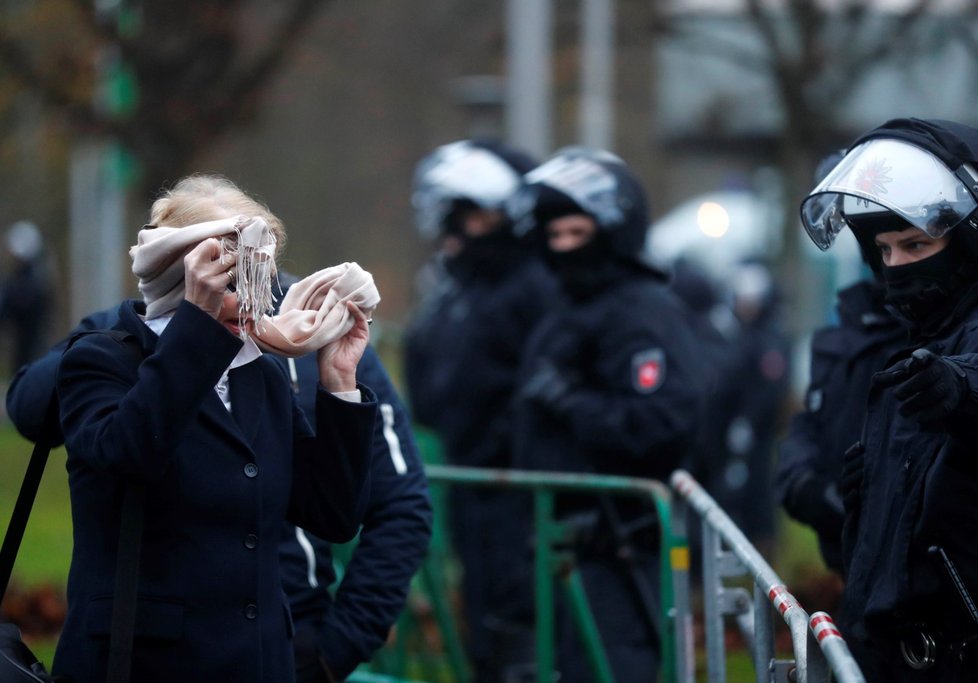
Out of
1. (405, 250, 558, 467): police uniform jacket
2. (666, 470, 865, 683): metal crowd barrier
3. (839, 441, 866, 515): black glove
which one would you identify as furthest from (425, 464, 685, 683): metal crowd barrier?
(839, 441, 866, 515): black glove

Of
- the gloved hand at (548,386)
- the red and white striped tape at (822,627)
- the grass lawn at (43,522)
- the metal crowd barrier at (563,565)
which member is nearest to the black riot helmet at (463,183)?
the gloved hand at (548,386)

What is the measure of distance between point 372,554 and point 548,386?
180 cm

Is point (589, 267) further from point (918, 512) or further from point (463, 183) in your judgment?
point (918, 512)

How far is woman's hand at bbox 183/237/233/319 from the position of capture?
306 centimetres

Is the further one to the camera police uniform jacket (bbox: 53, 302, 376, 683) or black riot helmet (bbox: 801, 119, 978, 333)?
black riot helmet (bbox: 801, 119, 978, 333)

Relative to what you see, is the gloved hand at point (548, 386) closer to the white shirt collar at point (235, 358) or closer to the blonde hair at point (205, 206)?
the blonde hair at point (205, 206)

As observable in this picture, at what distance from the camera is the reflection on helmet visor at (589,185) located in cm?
596

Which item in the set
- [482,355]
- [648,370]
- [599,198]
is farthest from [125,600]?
[482,355]

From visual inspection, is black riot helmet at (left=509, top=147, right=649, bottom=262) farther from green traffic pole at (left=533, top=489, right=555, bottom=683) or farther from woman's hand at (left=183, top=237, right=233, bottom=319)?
woman's hand at (left=183, top=237, right=233, bottom=319)

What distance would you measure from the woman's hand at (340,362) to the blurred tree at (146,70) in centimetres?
825

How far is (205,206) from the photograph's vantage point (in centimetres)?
328

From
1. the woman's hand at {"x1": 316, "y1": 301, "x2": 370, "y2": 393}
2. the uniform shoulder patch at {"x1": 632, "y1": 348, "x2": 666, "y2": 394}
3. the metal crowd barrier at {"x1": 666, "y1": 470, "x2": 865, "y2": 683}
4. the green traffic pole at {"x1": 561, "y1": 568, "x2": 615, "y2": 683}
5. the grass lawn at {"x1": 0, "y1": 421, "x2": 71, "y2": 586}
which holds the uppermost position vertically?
the woman's hand at {"x1": 316, "y1": 301, "x2": 370, "y2": 393}

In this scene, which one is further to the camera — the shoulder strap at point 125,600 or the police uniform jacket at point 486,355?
the police uniform jacket at point 486,355

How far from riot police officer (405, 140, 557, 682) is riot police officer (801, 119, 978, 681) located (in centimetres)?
Answer: 314
